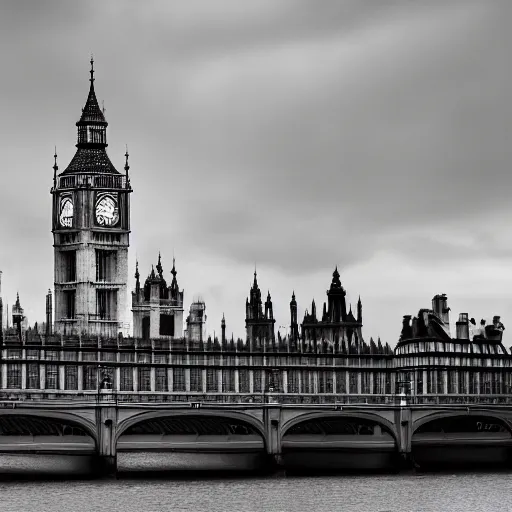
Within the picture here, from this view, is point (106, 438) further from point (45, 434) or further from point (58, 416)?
point (45, 434)

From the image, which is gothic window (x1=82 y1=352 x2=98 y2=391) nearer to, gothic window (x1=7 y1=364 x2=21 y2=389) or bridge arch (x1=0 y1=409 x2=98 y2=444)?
gothic window (x1=7 y1=364 x2=21 y2=389)

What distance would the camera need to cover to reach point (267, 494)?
140m

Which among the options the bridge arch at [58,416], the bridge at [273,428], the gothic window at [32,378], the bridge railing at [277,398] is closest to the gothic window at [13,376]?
the gothic window at [32,378]

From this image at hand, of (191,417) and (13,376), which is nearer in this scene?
(191,417)

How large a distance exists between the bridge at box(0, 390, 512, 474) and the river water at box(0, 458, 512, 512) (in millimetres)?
5641

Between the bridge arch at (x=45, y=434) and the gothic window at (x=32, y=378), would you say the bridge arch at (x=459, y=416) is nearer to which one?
the bridge arch at (x=45, y=434)

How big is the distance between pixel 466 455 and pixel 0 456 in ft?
142

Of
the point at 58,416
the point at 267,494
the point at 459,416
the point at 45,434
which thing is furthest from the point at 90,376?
the point at 267,494

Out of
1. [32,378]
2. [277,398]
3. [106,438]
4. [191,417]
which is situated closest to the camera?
[106,438]

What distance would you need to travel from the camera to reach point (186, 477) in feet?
505

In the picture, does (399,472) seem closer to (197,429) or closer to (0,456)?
(197,429)

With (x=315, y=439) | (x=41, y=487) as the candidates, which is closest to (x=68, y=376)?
(x=315, y=439)

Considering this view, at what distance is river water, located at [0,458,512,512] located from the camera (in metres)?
132

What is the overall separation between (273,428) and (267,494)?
2255 centimetres
